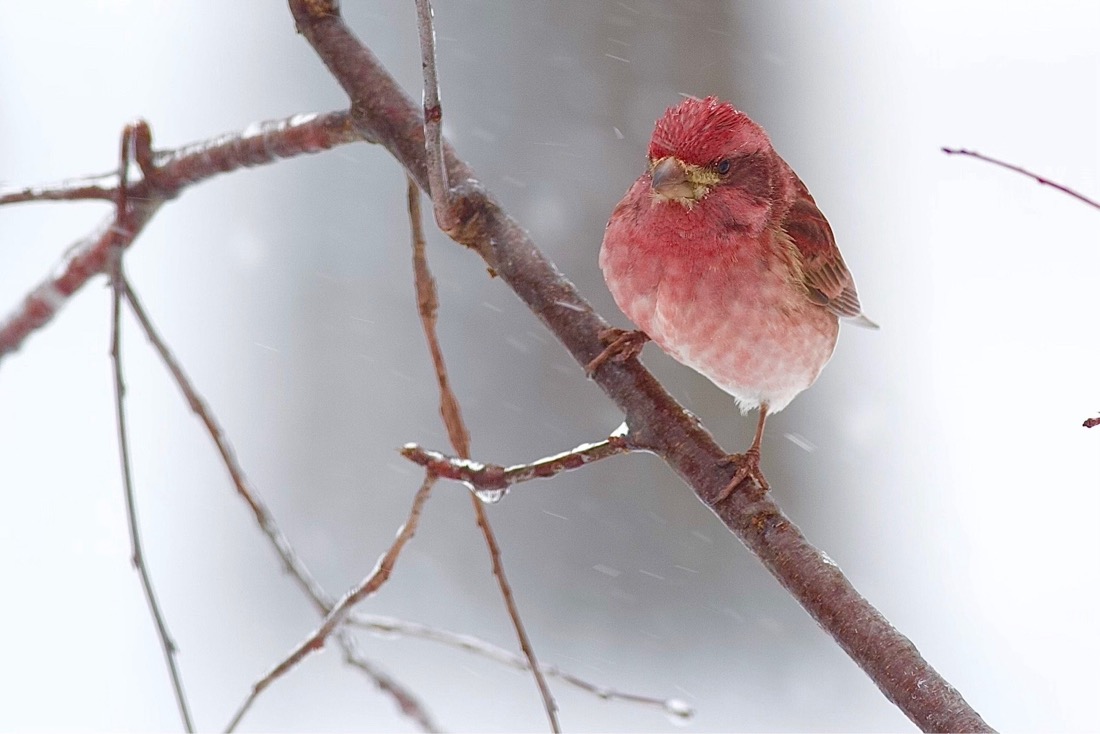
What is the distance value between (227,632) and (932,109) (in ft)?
12.6

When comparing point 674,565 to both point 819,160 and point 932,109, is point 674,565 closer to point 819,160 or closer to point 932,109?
point 819,160

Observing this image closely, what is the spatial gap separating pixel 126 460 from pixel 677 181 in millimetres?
1008

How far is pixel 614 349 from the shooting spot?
1817 mm

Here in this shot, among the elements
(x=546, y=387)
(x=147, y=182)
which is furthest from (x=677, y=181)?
(x=546, y=387)

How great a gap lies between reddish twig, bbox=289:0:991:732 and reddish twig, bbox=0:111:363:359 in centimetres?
11

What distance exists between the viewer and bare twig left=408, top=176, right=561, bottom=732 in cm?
159

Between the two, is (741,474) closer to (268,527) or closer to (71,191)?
(268,527)

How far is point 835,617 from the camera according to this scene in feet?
4.62

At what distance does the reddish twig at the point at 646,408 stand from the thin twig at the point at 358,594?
350 mm

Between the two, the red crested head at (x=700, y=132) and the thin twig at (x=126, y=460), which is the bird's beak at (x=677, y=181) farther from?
the thin twig at (x=126, y=460)

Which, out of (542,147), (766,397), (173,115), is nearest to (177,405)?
(173,115)

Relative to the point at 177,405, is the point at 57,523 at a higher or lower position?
lower

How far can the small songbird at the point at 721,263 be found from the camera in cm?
188

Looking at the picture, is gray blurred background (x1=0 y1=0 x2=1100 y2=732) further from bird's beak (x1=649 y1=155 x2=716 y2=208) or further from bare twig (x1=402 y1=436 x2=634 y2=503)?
bare twig (x1=402 y1=436 x2=634 y2=503)
